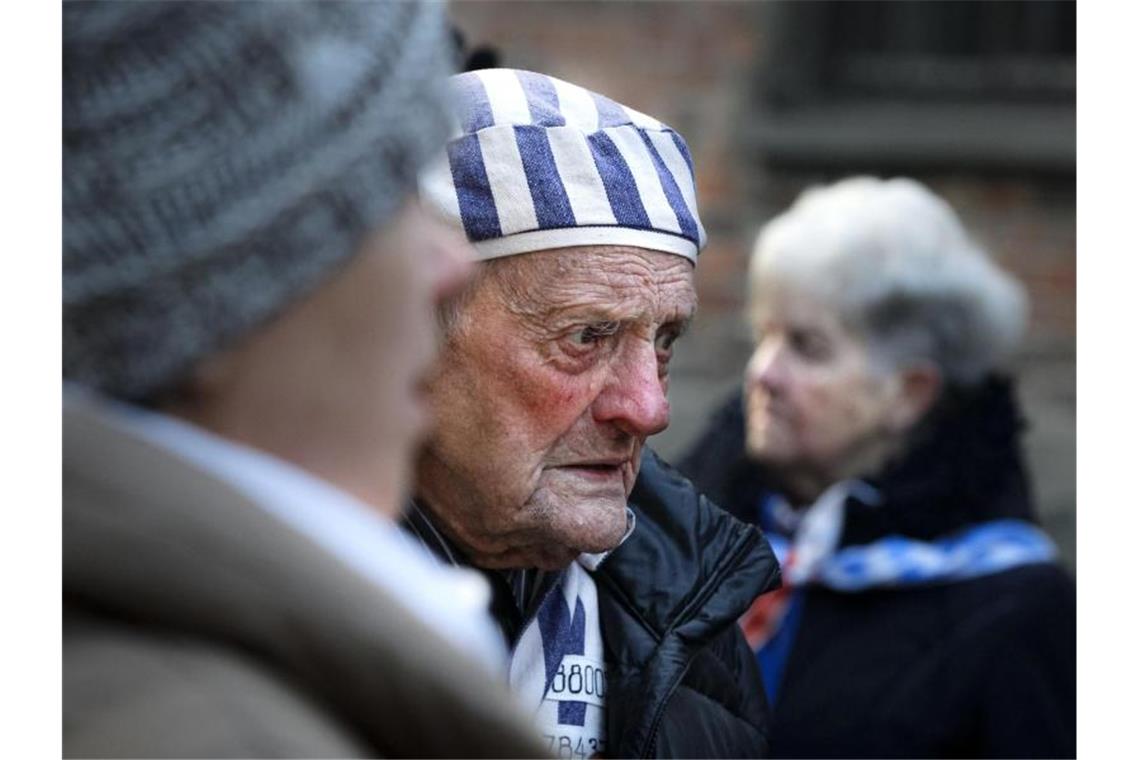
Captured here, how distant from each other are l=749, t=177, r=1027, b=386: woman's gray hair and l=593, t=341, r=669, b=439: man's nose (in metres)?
2.07

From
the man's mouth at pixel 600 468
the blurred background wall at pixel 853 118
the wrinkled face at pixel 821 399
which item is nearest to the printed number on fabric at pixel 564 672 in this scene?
the man's mouth at pixel 600 468

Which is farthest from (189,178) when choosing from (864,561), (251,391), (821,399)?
(821,399)

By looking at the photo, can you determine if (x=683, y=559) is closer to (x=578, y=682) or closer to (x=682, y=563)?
(x=682, y=563)

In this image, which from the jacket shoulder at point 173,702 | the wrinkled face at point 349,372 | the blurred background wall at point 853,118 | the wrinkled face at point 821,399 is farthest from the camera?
the blurred background wall at point 853,118

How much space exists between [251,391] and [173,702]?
21 centimetres

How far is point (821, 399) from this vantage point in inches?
165

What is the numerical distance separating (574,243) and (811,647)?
6.36 ft

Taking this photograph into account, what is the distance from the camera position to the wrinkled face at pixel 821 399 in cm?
417

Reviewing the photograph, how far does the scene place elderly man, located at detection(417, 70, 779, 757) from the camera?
209 centimetres

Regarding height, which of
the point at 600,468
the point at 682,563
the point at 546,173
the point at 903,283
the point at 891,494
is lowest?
the point at 682,563

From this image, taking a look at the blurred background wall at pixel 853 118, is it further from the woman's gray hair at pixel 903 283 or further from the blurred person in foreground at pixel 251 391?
the blurred person in foreground at pixel 251 391

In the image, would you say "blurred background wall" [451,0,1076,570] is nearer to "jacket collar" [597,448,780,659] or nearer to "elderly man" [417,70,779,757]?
"jacket collar" [597,448,780,659]

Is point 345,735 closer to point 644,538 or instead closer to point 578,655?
point 578,655

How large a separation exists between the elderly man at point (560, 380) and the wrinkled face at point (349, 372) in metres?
0.92
